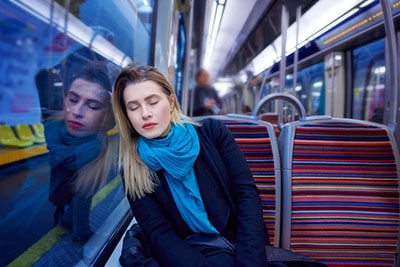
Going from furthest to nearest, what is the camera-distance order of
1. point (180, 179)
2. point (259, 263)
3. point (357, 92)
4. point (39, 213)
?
1. point (357, 92)
2. point (39, 213)
3. point (180, 179)
4. point (259, 263)

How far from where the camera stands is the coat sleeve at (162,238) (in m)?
1.05

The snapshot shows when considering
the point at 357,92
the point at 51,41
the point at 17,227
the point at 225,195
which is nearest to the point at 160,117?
the point at 225,195

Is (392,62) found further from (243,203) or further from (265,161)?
(243,203)

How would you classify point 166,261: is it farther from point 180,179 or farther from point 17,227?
point 17,227

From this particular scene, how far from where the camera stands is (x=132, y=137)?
1.22 meters

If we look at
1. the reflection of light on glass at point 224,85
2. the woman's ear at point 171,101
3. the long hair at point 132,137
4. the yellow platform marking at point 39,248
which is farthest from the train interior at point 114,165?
the reflection of light on glass at point 224,85

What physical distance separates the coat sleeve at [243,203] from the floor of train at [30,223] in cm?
80

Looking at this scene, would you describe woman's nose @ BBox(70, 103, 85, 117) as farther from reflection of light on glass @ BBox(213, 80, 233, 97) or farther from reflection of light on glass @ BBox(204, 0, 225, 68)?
reflection of light on glass @ BBox(213, 80, 233, 97)

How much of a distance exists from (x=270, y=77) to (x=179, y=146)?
4442mm

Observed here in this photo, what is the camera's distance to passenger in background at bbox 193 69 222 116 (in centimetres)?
498

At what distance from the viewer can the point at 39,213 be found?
1431 mm

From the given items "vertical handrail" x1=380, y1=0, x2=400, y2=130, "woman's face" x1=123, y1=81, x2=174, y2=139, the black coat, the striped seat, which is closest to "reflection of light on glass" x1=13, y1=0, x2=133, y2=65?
"woman's face" x1=123, y1=81, x2=174, y2=139

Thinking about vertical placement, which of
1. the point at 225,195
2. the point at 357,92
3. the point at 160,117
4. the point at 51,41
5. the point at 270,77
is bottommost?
the point at 225,195

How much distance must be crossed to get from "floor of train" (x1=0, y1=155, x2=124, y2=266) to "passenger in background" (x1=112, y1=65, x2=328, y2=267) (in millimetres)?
481
